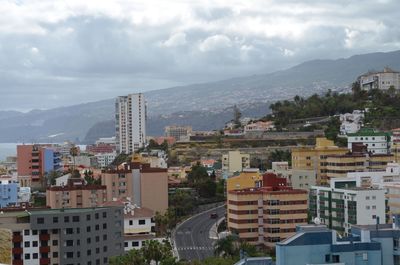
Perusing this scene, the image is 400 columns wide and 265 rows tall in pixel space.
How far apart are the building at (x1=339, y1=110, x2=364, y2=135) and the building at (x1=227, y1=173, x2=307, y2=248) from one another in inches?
1195

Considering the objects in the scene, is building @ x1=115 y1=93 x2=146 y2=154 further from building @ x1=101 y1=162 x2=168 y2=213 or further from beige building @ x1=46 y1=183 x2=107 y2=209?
beige building @ x1=46 y1=183 x2=107 y2=209

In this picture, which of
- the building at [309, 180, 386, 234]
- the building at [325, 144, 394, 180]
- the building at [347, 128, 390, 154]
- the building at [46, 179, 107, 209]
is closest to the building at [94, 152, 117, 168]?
the building at [347, 128, 390, 154]

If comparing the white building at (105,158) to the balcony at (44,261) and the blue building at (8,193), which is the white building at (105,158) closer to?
the blue building at (8,193)

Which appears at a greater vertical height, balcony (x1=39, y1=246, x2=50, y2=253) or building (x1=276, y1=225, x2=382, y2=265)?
building (x1=276, y1=225, x2=382, y2=265)

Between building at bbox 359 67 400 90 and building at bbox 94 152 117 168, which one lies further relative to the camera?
building at bbox 94 152 117 168

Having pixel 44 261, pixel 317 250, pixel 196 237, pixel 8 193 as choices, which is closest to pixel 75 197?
pixel 196 237

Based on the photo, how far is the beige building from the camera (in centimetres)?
4856

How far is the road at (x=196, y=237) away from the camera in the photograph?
4091 cm

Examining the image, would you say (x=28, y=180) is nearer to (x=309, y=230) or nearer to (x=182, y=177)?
(x=182, y=177)

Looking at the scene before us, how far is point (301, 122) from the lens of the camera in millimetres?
83625

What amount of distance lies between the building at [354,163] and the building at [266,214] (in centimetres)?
1156

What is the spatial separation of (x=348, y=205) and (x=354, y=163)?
471 inches

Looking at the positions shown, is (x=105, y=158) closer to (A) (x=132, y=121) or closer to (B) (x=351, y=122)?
(A) (x=132, y=121)

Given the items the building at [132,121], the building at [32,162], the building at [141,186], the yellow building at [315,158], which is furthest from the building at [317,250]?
the building at [132,121]
